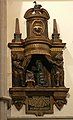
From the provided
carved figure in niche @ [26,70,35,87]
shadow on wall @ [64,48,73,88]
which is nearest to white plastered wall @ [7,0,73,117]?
shadow on wall @ [64,48,73,88]

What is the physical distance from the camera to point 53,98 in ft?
31.4

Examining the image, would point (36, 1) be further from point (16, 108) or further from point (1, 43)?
point (1, 43)

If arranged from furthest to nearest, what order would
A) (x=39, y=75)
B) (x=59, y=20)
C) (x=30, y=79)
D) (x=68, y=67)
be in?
(x=59, y=20) < (x=68, y=67) < (x=39, y=75) < (x=30, y=79)

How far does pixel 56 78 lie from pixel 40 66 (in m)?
0.45

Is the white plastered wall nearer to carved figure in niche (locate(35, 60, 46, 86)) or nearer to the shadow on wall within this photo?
the shadow on wall

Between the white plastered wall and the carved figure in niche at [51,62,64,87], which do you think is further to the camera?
the white plastered wall

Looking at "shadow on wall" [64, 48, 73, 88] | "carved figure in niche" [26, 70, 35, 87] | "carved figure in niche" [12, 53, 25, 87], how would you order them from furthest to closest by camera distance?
"shadow on wall" [64, 48, 73, 88], "carved figure in niche" [12, 53, 25, 87], "carved figure in niche" [26, 70, 35, 87]

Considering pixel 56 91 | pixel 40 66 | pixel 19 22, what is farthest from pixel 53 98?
pixel 19 22

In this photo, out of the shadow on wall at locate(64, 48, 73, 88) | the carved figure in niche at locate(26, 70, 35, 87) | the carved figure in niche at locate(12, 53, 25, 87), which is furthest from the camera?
the shadow on wall at locate(64, 48, 73, 88)

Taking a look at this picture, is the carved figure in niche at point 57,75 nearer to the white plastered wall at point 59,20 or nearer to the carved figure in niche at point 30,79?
the white plastered wall at point 59,20

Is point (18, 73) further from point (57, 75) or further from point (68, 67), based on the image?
point (68, 67)

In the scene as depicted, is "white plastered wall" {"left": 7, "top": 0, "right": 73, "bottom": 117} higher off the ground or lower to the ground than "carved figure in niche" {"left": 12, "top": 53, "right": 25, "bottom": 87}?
higher

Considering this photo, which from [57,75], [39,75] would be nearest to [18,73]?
[39,75]

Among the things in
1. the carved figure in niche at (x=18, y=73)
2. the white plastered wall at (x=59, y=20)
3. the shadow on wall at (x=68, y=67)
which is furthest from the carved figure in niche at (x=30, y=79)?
the shadow on wall at (x=68, y=67)
